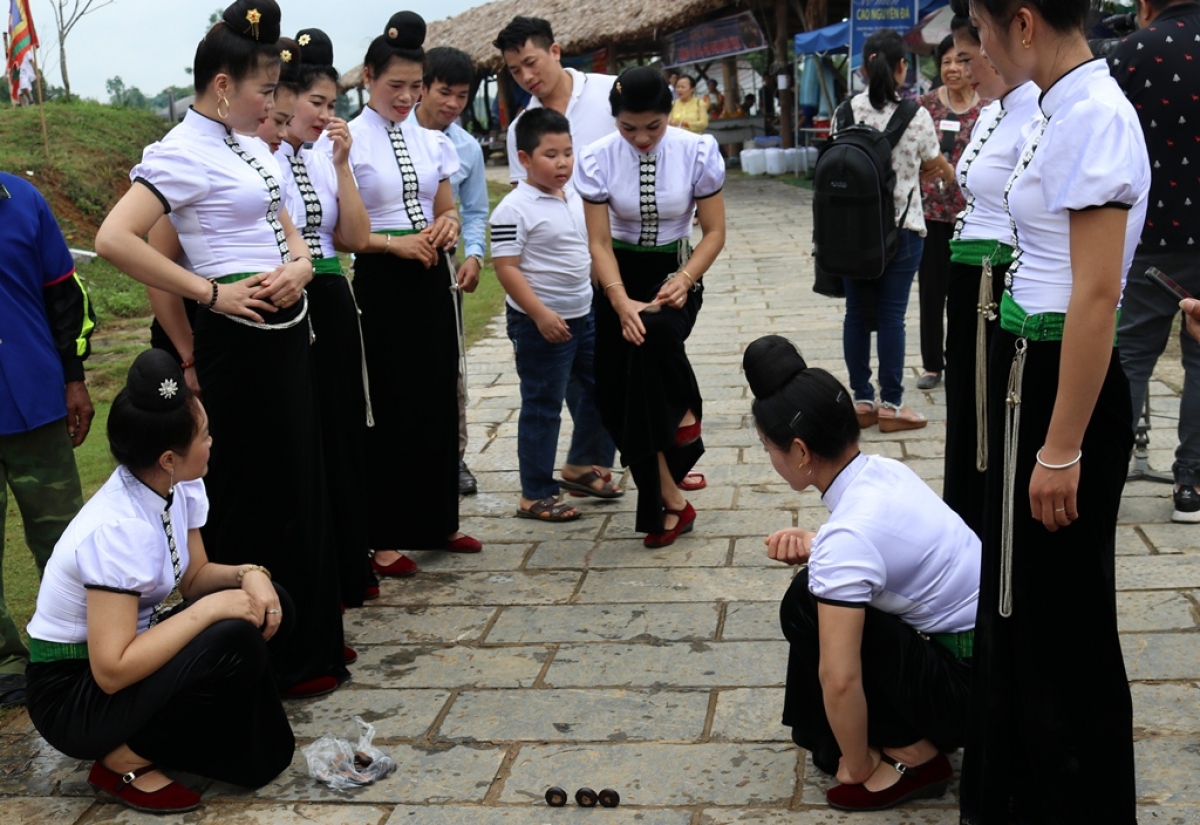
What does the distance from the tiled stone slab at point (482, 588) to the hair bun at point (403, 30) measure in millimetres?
1882

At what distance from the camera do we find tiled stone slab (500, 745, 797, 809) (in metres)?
3.04

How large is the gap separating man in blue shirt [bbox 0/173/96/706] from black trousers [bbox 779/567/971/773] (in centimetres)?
219

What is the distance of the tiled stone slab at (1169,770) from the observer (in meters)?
2.88

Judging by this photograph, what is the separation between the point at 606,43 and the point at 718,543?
67.3 ft

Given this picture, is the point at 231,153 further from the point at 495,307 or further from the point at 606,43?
the point at 606,43

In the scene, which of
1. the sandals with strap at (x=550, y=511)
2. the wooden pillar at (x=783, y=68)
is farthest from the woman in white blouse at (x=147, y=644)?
the wooden pillar at (x=783, y=68)

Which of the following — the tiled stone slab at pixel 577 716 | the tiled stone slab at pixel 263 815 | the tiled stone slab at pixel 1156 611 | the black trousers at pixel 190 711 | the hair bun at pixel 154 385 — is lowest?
the tiled stone slab at pixel 263 815

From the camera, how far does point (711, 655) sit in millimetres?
3852

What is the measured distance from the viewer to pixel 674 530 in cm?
491

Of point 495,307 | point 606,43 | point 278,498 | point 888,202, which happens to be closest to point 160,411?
point 278,498

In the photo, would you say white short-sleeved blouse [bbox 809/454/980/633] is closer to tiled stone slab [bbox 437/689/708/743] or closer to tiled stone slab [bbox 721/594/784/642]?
tiled stone slab [bbox 437/689/708/743]

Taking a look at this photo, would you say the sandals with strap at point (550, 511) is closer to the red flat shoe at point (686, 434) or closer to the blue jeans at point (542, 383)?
the blue jeans at point (542, 383)

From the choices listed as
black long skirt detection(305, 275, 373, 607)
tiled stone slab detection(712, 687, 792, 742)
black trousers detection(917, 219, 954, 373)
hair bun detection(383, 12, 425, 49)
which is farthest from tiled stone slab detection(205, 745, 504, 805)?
black trousers detection(917, 219, 954, 373)

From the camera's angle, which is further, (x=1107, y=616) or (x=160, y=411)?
(x=160, y=411)
